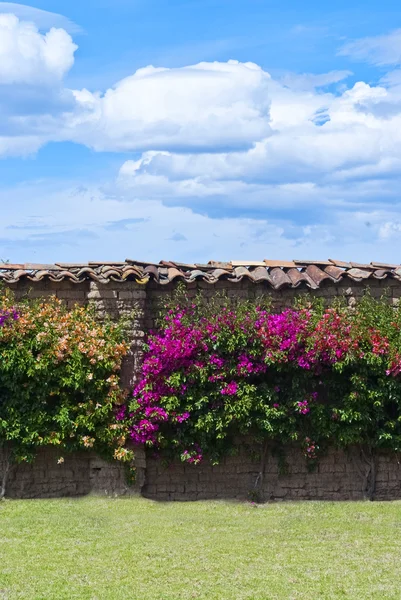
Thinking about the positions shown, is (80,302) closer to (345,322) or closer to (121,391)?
(121,391)

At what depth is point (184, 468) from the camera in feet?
46.2

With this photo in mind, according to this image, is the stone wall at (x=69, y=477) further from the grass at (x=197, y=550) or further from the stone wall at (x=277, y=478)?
the stone wall at (x=277, y=478)

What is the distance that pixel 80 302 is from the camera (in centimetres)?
1381

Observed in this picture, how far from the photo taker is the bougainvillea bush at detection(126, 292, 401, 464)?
1341 centimetres

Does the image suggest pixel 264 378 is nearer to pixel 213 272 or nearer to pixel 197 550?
pixel 213 272

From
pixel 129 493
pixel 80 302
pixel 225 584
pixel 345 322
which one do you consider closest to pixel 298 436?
pixel 345 322

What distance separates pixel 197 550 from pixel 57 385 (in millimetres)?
3846

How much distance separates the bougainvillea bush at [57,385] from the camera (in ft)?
42.8

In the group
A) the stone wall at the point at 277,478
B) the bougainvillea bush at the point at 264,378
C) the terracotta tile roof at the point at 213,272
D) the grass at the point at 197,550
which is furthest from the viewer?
the stone wall at the point at 277,478

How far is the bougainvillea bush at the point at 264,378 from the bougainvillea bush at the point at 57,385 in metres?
0.45

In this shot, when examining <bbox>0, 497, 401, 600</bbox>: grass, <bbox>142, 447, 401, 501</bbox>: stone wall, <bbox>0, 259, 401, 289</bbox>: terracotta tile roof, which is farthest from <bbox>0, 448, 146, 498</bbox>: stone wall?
<bbox>0, 259, 401, 289</bbox>: terracotta tile roof

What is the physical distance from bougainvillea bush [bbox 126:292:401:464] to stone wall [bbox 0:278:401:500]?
0.29 m

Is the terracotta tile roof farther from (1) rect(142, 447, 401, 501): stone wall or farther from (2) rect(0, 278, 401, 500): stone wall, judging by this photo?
(1) rect(142, 447, 401, 501): stone wall

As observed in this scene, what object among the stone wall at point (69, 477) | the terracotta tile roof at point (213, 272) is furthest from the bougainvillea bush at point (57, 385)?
the terracotta tile roof at point (213, 272)
